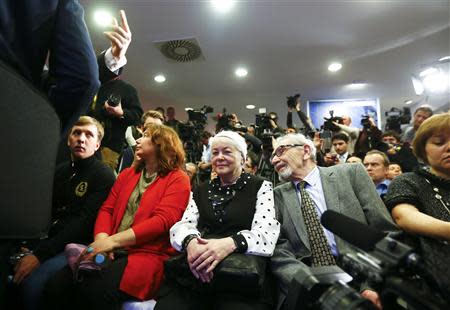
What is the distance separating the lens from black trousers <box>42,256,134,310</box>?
1.47 meters

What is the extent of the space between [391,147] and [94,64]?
3837 millimetres

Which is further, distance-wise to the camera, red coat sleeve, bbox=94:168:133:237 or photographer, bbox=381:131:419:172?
photographer, bbox=381:131:419:172

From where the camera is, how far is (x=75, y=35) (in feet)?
2.91

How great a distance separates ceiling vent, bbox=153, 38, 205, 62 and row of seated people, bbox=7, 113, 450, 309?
9.28ft

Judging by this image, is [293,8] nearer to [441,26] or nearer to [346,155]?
[346,155]

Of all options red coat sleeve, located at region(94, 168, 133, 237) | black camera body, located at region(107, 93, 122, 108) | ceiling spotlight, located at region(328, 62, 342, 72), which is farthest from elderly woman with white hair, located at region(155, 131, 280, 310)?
ceiling spotlight, located at region(328, 62, 342, 72)

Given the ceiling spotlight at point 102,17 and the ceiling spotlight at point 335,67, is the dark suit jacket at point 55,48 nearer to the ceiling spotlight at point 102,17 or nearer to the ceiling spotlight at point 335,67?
the ceiling spotlight at point 102,17

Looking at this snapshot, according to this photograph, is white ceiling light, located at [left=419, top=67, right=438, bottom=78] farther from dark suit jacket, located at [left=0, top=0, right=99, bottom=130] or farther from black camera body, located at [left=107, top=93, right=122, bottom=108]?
dark suit jacket, located at [left=0, top=0, right=99, bottom=130]

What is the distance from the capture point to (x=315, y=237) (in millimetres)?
1634

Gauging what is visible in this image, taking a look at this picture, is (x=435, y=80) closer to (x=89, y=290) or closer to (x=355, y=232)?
(x=355, y=232)

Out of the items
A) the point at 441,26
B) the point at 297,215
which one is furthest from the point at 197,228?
the point at 441,26

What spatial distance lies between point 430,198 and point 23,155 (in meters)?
1.65

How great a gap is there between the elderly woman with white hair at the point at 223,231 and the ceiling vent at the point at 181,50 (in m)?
3.06

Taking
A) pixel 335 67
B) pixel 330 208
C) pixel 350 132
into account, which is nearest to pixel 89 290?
pixel 330 208
